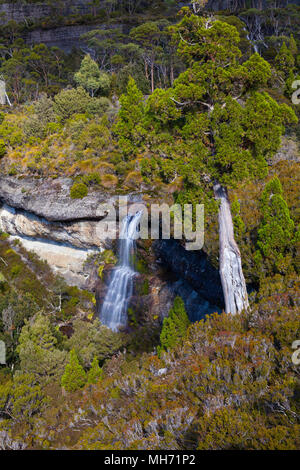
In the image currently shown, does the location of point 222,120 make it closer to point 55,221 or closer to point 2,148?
point 55,221

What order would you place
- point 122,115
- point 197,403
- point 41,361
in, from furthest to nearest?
1. point 122,115
2. point 41,361
3. point 197,403

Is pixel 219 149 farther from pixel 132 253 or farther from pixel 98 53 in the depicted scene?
pixel 98 53

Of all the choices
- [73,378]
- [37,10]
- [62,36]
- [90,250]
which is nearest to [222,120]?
[73,378]

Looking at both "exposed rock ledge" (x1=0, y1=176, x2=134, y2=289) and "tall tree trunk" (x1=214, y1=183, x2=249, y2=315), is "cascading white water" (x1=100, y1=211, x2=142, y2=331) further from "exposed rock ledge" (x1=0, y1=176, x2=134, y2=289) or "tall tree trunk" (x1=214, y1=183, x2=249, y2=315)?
"tall tree trunk" (x1=214, y1=183, x2=249, y2=315)

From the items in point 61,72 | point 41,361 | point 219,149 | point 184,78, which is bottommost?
point 41,361

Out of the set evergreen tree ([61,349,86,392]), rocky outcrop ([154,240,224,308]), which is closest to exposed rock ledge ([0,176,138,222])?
rocky outcrop ([154,240,224,308])

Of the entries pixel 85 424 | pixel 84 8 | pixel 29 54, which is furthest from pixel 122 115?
pixel 84 8

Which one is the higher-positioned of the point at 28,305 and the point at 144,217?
the point at 144,217
